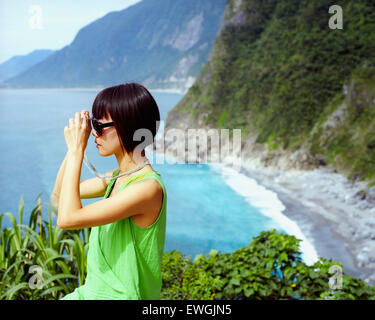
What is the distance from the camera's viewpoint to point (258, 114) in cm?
2752

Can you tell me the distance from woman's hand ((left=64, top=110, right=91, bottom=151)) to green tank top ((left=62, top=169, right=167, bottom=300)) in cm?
20

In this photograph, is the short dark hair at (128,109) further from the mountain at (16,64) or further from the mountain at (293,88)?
the mountain at (16,64)

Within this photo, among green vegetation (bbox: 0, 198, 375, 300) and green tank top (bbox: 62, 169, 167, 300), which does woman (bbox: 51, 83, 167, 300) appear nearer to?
green tank top (bbox: 62, 169, 167, 300)

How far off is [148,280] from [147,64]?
229 feet

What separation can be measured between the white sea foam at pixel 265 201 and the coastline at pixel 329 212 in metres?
0.18

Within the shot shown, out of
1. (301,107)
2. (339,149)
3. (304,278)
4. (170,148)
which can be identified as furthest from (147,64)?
(304,278)

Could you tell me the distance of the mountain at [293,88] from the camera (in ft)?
68.5

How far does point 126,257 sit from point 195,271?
2.38m

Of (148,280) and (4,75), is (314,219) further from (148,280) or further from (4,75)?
(4,75)

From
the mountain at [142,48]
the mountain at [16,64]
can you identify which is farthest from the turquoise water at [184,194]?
the mountain at [16,64]

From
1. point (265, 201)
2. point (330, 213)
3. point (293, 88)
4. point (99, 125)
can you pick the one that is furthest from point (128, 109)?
point (293, 88)

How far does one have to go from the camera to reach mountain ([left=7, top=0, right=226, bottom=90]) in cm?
6833

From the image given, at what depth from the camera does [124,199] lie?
1212 millimetres

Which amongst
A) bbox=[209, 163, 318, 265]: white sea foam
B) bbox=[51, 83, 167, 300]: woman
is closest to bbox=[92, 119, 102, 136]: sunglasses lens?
bbox=[51, 83, 167, 300]: woman
